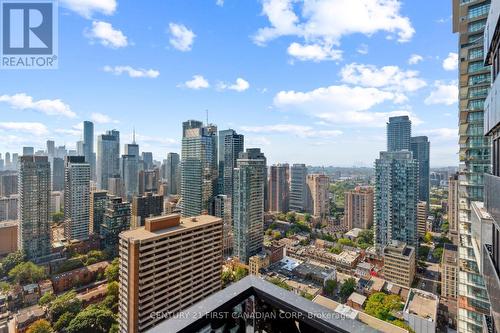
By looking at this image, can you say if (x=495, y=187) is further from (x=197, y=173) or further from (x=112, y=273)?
(x=197, y=173)

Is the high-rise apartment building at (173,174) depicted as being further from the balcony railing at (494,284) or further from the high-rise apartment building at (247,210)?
the balcony railing at (494,284)

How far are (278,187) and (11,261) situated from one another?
33463 millimetres

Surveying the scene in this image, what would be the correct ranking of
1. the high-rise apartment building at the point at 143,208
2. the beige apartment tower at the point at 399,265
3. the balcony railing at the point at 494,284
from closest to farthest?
1. the balcony railing at the point at 494,284
2. the beige apartment tower at the point at 399,265
3. the high-rise apartment building at the point at 143,208

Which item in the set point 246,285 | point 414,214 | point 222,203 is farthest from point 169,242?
point 414,214

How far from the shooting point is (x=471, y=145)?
5191mm

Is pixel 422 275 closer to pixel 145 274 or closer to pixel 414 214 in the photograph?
pixel 414 214

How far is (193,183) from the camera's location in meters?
28.8

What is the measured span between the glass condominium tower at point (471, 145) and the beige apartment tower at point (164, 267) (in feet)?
30.4

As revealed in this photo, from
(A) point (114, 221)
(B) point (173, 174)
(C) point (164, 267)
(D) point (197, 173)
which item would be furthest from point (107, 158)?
(C) point (164, 267)

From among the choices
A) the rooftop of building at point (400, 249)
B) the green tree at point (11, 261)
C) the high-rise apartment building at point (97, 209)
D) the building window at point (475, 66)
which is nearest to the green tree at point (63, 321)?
the green tree at point (11, 261)

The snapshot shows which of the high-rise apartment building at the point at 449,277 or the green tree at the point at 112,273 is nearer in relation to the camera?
the high-rise apartment building at the point at 449,277

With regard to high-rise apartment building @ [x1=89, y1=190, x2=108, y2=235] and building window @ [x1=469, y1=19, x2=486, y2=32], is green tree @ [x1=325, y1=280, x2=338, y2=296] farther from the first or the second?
high-rise apartment building @ [x1=89, y1=190, x2=108, y2=235]

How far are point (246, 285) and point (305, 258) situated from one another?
24342 millimetres

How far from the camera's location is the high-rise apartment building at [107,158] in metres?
47.7
